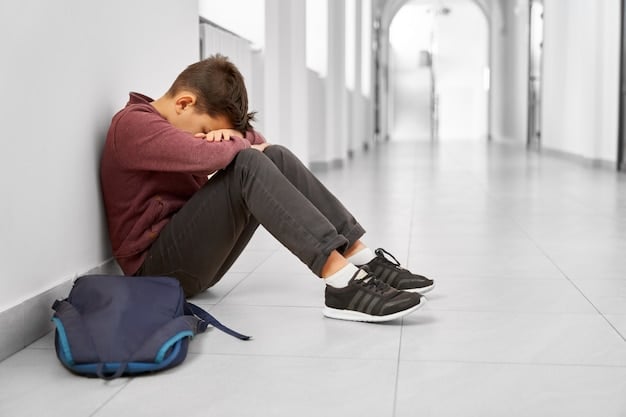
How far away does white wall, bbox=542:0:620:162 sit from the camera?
923 centimetres

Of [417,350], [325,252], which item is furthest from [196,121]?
[417,350]

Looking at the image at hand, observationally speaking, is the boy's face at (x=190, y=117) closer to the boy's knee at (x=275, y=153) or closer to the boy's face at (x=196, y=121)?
the boy's face at (x=196, y=121)

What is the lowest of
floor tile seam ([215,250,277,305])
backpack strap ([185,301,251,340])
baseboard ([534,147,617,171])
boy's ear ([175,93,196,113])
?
baseboard ([534,147,617,171])

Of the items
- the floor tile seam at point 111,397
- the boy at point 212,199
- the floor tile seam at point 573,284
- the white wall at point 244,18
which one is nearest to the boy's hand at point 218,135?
the boy at point 212,199

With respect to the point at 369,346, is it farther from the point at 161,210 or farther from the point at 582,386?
the point at 161,210

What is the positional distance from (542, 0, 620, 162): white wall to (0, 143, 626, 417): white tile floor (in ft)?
19.2

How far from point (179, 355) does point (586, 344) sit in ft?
3.30

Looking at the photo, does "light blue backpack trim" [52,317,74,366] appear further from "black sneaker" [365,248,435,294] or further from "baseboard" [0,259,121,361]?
"black sneaker" [365,248,435,294]

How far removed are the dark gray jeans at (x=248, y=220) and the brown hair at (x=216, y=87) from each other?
17 centimetres

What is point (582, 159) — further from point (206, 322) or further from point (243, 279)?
point (206, 322)

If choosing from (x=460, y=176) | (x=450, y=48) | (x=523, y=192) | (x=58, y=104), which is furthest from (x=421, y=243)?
(x=450, y=48)

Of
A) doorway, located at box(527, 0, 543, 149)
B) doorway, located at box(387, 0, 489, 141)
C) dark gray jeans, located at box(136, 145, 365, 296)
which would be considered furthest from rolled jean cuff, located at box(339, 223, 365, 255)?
doorway, located at box(387, 0, 489, 141)

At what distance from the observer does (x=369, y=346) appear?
6.88 feet

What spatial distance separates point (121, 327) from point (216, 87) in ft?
2.66
